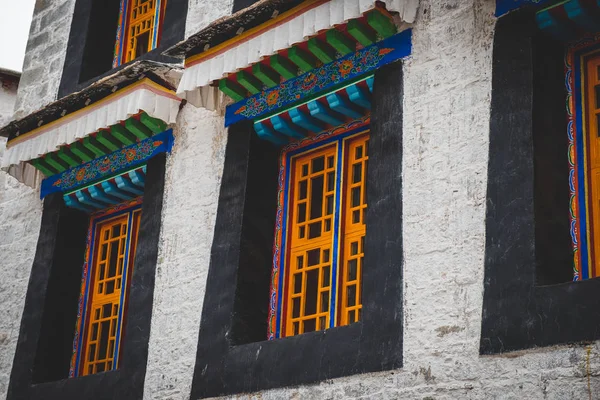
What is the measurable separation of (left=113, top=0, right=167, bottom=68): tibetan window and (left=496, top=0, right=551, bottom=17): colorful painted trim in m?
4.05

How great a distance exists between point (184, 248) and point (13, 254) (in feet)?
8.40

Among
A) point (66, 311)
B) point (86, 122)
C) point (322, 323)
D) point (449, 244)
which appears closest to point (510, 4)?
point (449, 244)

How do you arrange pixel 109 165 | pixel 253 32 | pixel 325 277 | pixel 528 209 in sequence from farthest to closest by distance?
pixel 109 165, pixel 253 32, pixel 325 277, pixel 528 209

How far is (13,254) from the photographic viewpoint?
9.34 meters

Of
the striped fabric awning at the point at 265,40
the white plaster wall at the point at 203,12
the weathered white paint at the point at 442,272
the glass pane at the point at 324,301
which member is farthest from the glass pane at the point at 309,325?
the white plaster wall at the point at 203,12

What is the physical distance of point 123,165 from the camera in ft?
28.1

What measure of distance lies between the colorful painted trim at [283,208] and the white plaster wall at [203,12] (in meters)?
1.54

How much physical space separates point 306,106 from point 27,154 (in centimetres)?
319

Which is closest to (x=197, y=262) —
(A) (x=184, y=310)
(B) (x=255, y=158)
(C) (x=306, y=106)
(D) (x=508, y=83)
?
(A) (x=184, y=310)

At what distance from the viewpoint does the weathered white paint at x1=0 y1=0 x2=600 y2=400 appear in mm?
5250

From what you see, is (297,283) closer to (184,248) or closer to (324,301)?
(324,301)

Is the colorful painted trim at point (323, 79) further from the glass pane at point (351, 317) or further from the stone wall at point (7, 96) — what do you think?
the stone wall at point (7, 96)

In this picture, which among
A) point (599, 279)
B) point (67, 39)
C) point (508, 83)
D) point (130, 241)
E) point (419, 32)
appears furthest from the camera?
point (67, 39)

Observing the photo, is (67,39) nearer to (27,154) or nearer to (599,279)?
(27,154)
